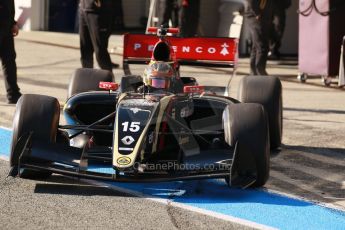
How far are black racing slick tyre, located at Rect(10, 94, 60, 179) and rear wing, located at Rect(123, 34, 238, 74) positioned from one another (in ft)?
7.34

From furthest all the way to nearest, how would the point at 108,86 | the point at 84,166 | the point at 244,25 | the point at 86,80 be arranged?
the point at 244,25
the point at 86,80
the point at 108,86
the point at 84,166

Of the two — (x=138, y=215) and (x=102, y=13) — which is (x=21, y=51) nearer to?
(x=102, y=13)

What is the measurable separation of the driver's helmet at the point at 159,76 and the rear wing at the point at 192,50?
1178 mm

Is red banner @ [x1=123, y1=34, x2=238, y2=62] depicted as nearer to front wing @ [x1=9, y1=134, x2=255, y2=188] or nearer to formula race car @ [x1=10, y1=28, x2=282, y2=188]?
formula race car @ [x1=10, y1=28, x2=282, y2=188]

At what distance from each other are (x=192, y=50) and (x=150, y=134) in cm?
249

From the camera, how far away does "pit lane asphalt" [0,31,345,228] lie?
6.80m

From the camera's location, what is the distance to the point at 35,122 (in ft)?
23.5

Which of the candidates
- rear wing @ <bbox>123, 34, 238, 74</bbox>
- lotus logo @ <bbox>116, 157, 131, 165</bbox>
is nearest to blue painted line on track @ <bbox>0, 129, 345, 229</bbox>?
lotus logo @ <bbox>116, 157, 131, 165</bbox>

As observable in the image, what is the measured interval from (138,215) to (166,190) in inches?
30.0

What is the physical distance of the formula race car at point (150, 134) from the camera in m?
6.92

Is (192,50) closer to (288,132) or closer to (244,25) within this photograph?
(288,132)

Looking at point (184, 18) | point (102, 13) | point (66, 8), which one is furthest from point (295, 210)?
point (66, 8)

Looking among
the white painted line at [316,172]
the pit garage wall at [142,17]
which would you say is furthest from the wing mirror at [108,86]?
the pit garage wall at [142,17]

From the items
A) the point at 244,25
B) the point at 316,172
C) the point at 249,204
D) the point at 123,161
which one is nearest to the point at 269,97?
the point at 316,172
